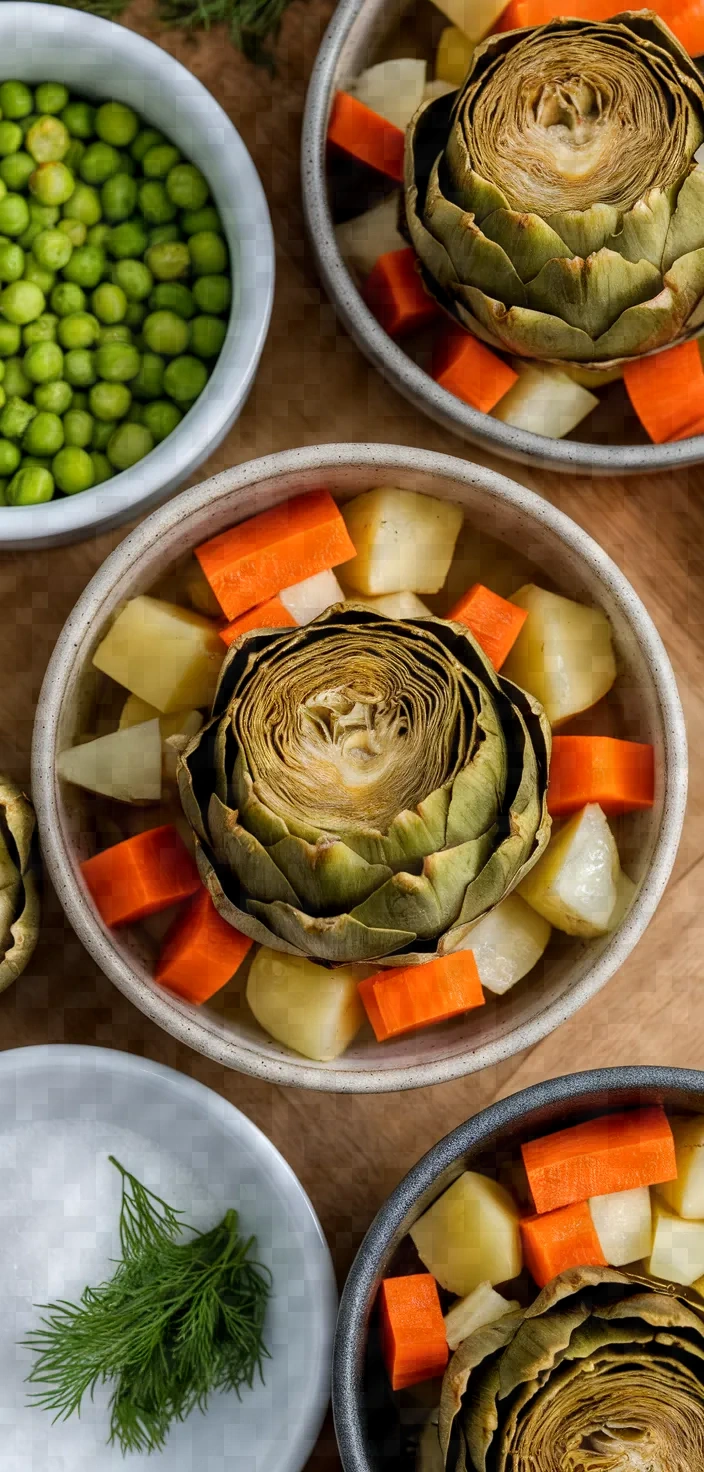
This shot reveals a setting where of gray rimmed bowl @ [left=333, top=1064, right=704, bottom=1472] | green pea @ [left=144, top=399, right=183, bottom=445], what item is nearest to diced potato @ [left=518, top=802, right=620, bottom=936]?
gray rimmed bowl @ [left=333, top=1064, right=704, bottom=1472]

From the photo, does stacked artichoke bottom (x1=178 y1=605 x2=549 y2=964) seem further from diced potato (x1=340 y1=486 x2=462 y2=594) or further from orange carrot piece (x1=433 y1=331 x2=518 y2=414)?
orange carrot piece (x1=433 y1=331 x2=518 y2=414)

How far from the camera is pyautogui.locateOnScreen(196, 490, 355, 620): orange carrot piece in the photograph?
997mm

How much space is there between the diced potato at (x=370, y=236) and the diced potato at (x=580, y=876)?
0.48 metres

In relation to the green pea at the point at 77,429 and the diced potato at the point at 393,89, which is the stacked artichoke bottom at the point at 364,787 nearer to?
the green pea at the point at 77,429

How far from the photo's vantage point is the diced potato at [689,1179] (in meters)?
1.00

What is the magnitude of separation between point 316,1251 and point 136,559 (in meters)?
0.53

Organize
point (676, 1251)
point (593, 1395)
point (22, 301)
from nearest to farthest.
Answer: point (593, 1395) < point (676, 1251) < point (22, 301)

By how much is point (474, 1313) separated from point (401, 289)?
2.57 feet

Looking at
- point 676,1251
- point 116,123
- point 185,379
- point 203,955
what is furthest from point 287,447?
point 676,1251

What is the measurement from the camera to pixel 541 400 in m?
1.06

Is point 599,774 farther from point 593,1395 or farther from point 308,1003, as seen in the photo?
point 593,1395

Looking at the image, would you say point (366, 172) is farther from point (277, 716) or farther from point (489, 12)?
point (277, 716)

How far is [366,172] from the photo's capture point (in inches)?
43.4

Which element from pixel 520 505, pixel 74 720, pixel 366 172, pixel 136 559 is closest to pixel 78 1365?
pixel 74 720
